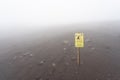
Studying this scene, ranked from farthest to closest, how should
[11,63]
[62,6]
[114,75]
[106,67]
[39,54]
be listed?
1. [62,6]
2. [39,54]
3. [11,63]
4. [106,67]
5. [114,75]

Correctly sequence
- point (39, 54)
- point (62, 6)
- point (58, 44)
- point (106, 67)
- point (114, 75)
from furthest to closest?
point (62, 6), point (58, 44), point (39, 54), point (106, 67), point (114, 75)

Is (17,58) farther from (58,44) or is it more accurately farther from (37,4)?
(37,4)

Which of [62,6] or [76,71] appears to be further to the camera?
[62,6]

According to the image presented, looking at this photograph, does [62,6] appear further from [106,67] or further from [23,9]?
[106,67]

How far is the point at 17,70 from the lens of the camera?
1104 cm

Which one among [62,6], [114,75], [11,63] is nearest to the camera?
[114,75]

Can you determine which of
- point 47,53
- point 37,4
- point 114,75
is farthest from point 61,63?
point 37,4

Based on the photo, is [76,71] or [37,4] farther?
[37,4]

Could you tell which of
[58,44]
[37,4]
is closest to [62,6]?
[37,4]

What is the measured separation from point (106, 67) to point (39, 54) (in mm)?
4684

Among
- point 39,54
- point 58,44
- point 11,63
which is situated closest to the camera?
point 11,63

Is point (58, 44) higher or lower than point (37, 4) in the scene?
lower

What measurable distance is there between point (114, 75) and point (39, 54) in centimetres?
534

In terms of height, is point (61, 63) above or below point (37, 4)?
below
